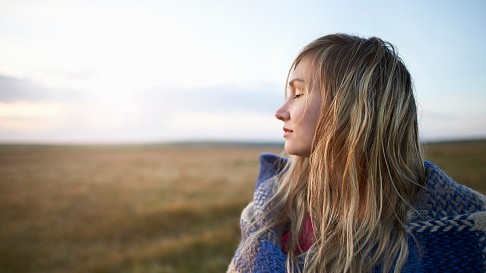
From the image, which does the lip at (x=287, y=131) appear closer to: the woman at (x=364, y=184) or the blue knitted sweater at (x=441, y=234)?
the woman at (x=364, y=184)

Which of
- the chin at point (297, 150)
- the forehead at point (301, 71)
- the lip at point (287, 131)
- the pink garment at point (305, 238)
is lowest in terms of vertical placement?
the pink garment at point (305, 238)

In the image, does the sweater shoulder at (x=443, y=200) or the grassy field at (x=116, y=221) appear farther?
the grassy field at (x=116, y=221)

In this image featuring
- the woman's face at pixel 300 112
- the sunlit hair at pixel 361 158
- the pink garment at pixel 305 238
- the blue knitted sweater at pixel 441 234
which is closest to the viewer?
the blue knitted sweater at pixel 441 234

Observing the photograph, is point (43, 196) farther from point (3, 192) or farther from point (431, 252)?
point (431, 252)

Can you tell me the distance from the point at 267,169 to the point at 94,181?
41.2ft

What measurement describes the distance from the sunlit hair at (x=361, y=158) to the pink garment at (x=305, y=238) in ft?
0.26

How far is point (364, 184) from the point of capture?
1742mm

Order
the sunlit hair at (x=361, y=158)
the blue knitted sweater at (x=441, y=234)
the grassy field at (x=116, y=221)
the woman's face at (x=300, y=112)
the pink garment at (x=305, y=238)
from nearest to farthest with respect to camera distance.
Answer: the blue knitted sweater at (x=441, y=234) → the sunlit hair at (x=361, y=158) → the woman's face at (x=300, y=112) → the pink garment at (x=305, y=238) → the grassy field at (x=116, y=221)

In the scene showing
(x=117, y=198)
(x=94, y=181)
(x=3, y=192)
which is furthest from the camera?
(x=94, y=181)

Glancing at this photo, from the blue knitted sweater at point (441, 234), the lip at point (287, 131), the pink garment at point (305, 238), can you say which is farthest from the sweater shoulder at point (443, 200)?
the lip at point (287, 131)

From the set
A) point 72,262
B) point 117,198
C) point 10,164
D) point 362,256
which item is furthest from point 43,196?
point 362,256

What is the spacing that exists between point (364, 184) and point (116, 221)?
24.2ft

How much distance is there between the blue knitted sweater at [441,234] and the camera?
4.81 ft

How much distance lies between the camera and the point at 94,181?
1293 cm
